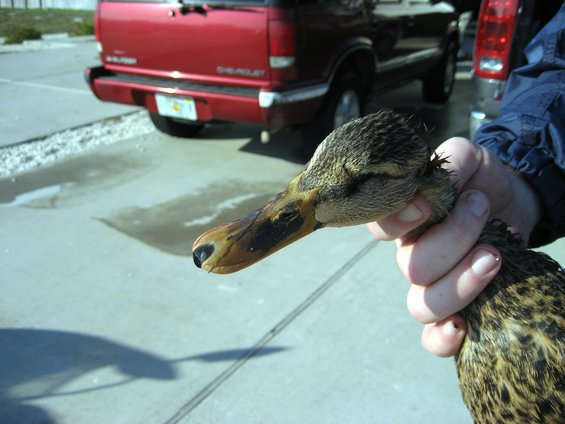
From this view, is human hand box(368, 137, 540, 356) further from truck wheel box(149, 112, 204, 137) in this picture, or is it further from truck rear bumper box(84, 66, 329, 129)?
truck wheel box(149, 112, 204, 137)

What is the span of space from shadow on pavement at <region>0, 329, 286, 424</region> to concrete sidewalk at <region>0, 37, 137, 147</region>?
3.72 meters

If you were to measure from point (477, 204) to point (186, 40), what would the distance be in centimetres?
420

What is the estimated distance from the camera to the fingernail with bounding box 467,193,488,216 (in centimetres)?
134

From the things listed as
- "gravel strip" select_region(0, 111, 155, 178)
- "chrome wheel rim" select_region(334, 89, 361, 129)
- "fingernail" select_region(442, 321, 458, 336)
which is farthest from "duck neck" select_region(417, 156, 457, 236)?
"gravel strip" select_region(0, 111, 155, 178)

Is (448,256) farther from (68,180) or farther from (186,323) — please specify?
(68,180)

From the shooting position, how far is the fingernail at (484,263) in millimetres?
1294

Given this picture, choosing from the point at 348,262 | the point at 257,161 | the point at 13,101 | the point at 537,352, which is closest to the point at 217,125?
the point at 257,161

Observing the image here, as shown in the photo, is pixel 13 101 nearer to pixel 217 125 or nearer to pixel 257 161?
pixel 217 125

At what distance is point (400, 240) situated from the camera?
1.47m

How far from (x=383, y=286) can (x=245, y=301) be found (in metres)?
0.95

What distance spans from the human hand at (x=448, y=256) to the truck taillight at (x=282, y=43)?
3334 millimetres

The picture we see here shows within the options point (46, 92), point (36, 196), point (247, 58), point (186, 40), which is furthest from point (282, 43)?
point (46, 92)

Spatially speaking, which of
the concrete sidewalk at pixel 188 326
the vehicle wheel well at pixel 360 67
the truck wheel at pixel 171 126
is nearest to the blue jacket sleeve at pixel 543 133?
the concrete sidewalk at pixel 188 326

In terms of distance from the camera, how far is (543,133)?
67.2 inches
